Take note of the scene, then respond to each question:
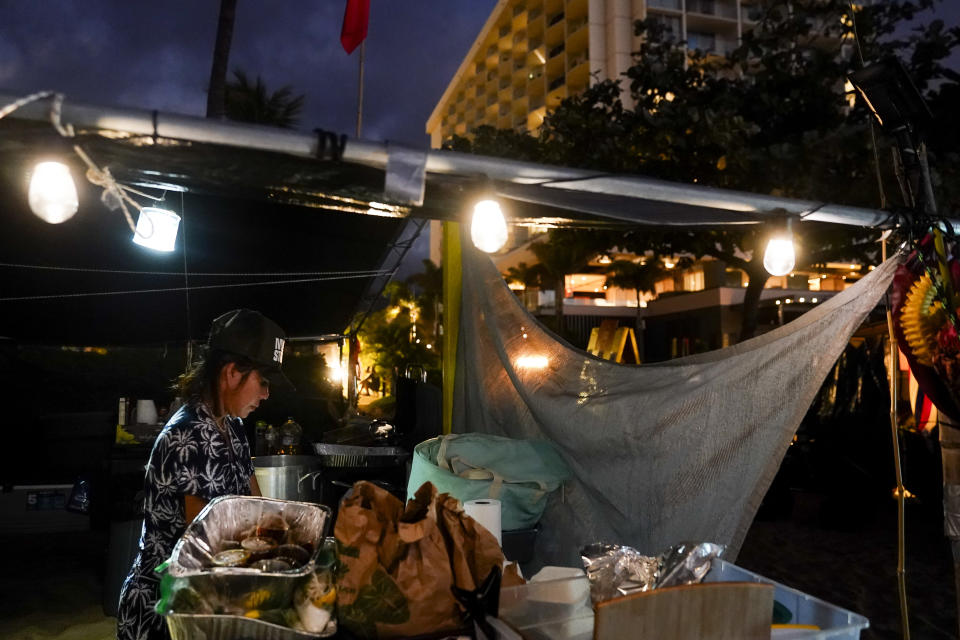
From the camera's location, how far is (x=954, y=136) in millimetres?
9992

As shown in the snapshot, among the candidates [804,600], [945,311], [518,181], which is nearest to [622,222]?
[518,181]

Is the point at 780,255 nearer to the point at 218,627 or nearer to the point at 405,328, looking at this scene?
the point at 218,627

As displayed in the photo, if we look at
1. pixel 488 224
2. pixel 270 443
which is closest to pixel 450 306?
pixel 488 224

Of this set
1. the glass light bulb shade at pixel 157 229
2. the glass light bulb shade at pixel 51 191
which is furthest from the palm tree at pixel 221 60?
the glass light bulb shade at pixel 51 191

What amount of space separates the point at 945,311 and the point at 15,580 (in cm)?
764

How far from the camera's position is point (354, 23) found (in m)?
7.12

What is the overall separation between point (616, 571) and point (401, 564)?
727 millimetres

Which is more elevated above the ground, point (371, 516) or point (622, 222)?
point (622, 222)

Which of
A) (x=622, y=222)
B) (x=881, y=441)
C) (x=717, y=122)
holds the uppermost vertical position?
(x=717, y=122)

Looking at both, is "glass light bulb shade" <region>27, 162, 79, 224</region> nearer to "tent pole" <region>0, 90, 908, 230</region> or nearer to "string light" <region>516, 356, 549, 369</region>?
"tent pole" <region>0, 90, 908, 230</region>

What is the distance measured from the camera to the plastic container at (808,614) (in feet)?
5.87

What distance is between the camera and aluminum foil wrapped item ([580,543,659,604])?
200 cm

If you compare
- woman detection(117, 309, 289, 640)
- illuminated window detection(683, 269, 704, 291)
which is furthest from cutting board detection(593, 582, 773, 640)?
illuminated window detection(683, 269, 704, 291)

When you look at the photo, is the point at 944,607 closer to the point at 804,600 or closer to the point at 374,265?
the point at 804,600
